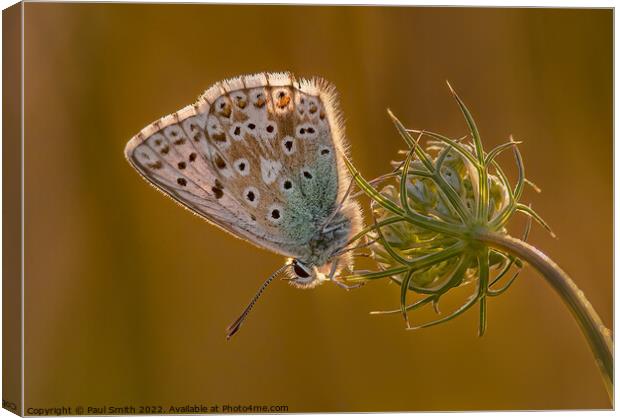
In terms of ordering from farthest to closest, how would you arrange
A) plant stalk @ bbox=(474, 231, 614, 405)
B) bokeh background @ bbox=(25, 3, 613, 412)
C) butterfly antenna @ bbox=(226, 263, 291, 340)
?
1. bokeh background @ bbox=(25, 3, 613, 412)
2. butterfly antenna @ bbox=(226, 263, 291, 340)
3. plant stalk @ bbox=(474, 231, 614, 405)

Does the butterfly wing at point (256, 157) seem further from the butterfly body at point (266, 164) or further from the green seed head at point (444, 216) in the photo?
the green seed head at point (444, 216)

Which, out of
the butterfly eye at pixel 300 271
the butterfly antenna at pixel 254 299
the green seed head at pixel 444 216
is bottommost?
the butterfly antenna at pixel 254 299

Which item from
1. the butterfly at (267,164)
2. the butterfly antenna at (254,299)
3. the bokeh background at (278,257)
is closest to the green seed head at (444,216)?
the butterfly at (267,164)

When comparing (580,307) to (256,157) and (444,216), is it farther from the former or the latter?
(256,157)

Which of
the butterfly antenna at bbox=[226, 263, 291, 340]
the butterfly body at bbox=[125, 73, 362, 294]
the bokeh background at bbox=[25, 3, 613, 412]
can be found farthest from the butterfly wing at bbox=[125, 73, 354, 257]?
the bokeh background at bbox=[25, 3, 613, 412]

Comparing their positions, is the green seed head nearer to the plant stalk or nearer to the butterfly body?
the plant stalk

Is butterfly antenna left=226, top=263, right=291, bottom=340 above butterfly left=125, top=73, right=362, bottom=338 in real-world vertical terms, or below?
below
